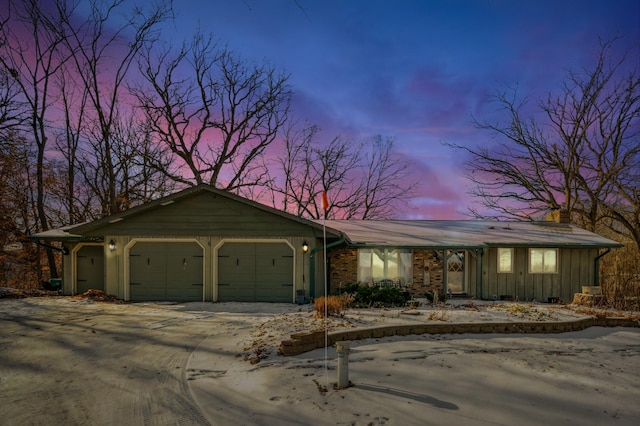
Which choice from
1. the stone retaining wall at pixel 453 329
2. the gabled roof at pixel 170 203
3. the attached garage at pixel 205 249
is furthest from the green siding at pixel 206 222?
the stone retaining wall at pixel 453 329

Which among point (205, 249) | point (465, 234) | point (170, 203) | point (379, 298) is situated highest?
point (170, 203)

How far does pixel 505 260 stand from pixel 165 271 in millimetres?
13170

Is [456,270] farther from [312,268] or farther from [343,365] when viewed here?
[343,365]

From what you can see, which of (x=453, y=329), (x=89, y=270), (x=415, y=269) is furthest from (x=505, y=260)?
(x=89, y=270)

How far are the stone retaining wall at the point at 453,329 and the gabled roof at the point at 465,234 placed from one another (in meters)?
5.49

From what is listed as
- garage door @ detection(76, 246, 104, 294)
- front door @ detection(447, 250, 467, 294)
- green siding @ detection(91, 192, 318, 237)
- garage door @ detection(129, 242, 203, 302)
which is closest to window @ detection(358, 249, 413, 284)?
front door @ detection(447, 250, 467, 294)

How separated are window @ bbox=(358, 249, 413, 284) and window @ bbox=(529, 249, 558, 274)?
4786mm

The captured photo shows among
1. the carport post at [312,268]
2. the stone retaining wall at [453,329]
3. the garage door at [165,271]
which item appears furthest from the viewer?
the garage door at [165,271]

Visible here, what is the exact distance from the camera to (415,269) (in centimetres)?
1625

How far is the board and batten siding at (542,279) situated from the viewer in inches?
614

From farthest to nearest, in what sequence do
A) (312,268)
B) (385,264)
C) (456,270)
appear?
(456,270) → (385,264) → (312,268)

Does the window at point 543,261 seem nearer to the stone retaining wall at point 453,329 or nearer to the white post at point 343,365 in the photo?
the stone retaining wall at point 453,329

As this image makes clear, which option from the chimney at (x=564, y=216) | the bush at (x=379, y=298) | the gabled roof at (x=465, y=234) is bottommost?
the bush at (x=379, y=298)

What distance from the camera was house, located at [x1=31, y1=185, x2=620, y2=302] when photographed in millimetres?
13898
